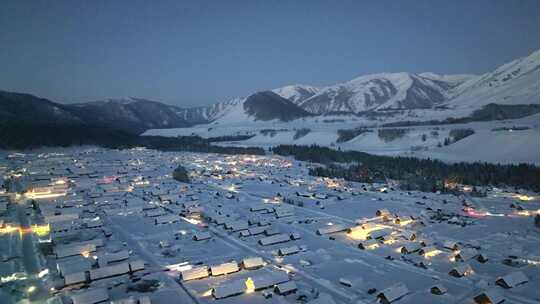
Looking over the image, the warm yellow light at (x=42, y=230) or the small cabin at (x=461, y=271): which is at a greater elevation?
the warm yellow light at (x=42, y=230)

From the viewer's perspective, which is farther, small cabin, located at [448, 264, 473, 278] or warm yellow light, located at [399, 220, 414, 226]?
warm yellow light, located at [399, 220, 414, 226]

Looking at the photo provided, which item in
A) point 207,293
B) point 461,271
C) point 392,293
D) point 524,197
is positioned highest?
point 207,293

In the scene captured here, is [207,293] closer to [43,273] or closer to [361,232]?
[43,273]

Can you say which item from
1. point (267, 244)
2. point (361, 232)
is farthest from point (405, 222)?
point (267, 244)

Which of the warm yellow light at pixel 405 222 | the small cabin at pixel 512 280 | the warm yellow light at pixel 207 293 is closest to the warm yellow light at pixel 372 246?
the warm yellow light at pixel 405 222

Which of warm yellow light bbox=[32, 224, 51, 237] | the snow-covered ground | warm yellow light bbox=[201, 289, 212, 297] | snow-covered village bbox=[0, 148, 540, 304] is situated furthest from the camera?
the snow-covered ground

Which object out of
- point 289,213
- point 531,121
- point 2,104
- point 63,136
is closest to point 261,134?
point 63,136

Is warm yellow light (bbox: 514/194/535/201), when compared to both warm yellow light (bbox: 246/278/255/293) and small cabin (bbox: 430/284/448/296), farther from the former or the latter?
warm yellow light (bbox: 246/278/255/293)

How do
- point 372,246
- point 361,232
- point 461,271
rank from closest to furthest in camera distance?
1. point 461,271
2. point 372,246
3. point 361,232

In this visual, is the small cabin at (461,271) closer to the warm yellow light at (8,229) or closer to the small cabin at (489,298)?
the small cabin at (489,298)

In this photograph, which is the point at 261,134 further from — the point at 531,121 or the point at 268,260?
the point at 268,260

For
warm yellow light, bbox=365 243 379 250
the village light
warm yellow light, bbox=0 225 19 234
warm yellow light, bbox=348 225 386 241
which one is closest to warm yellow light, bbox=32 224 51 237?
warm yellow light, bbox=0 225 19 234

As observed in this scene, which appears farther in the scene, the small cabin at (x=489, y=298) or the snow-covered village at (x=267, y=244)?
the snow-covered village at (x=267, y=244)
